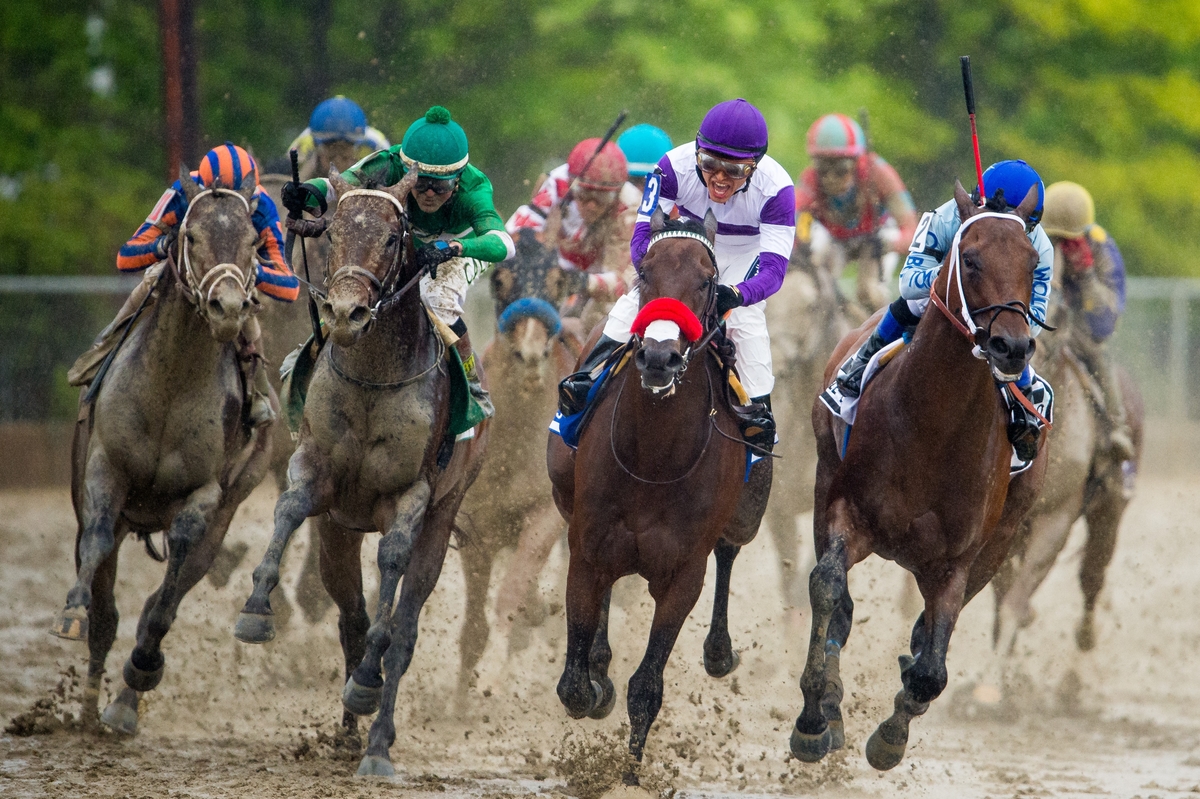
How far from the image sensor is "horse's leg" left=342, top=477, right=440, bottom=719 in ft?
22.7

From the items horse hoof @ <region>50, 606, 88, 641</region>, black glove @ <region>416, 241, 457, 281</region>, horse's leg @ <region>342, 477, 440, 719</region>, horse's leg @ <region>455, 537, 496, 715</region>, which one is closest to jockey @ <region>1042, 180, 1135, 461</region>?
horse's leg @ <region>455, 537, 496, 715</region>

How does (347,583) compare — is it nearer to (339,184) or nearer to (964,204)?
(339,184)

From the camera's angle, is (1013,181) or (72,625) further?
(1013,181)

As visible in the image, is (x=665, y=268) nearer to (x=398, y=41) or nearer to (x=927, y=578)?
(x=927, y=578)

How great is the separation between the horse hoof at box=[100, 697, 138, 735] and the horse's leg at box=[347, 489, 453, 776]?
126 centimetres

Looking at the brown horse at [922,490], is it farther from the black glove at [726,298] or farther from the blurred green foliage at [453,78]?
the blurred green foliage at [453,78]

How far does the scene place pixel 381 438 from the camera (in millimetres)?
7055

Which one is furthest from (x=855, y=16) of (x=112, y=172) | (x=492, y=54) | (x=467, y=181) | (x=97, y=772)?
(x=97, y=772)

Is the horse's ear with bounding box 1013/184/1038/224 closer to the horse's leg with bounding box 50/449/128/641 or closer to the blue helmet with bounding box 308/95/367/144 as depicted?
the horse's leg with bounding box 50/449/128/641

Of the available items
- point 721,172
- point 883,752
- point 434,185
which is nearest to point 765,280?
point 721,172

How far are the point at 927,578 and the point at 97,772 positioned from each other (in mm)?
3668

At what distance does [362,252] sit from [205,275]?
0.79 meters

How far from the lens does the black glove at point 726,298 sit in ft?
21.9

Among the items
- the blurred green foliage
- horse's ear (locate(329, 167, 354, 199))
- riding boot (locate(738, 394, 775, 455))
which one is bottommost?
riding boot (locate(738, 394, 775, 455))
